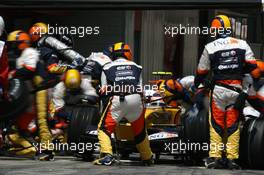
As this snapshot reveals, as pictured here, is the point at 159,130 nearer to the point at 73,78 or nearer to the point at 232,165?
the point at 232,165

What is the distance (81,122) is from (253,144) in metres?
2.62

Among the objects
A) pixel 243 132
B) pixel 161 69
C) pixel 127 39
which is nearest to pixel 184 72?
pixel 161 69

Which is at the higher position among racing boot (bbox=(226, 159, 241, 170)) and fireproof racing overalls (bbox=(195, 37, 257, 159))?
fireproof racing overalls (bbox=(195, 37, 257, 159))

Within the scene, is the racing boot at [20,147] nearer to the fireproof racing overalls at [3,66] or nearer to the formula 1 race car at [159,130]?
Result: the formula 1 race car at [159,130]

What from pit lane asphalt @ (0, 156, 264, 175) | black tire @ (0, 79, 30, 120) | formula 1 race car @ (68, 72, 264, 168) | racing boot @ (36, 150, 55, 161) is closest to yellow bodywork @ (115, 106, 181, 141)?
formula 1 race car @ (68, 72, 264, 168)

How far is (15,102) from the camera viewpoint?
682 cm

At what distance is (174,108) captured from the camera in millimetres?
11508

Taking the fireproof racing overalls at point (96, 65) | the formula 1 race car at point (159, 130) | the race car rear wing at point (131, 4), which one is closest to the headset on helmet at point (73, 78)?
the fireproof racing overalls at point (96, 65)

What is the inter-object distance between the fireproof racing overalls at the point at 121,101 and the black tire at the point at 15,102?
10.0 feet

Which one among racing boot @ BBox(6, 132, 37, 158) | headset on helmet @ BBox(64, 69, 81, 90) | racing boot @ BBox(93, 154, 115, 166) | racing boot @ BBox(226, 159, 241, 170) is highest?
headset on helmet @ BBox(64, 69, 81, 90)

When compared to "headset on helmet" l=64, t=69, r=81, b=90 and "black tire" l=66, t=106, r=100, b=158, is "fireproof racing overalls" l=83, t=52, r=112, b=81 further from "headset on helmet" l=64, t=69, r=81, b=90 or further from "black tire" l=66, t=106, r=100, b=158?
"black tire" l=66, t=106, r=100, b=158

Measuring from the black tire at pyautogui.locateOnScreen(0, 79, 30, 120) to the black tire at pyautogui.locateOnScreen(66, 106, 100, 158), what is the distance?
3.82 meters

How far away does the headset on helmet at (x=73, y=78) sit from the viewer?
1190 centimetres

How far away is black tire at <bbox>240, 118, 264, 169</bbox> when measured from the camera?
9.88 metres
